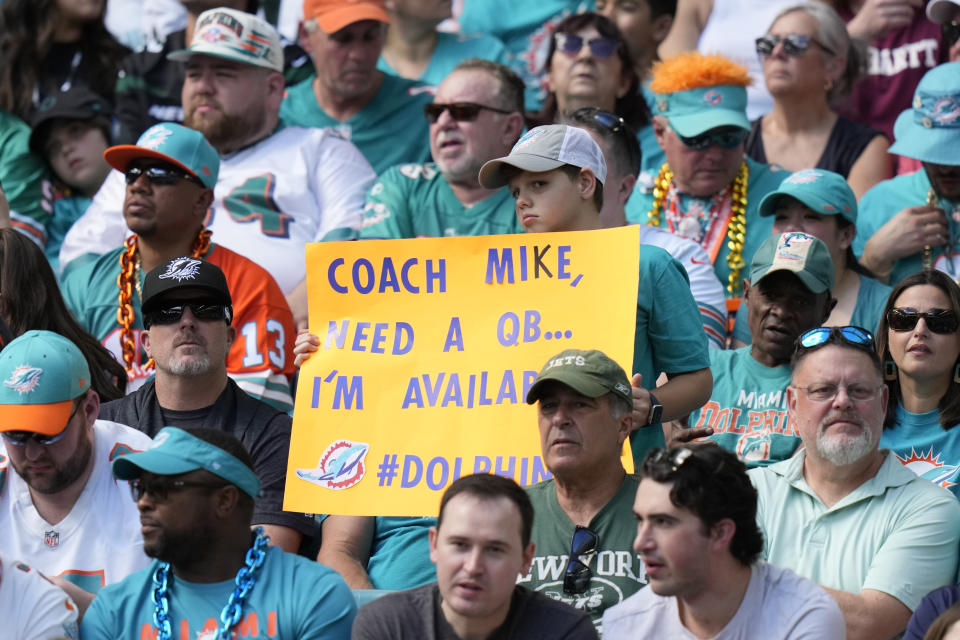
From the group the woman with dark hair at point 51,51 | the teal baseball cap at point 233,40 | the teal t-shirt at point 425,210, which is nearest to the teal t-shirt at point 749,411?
the teal t-shirt at point 425,210

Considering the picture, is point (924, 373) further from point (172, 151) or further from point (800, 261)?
point (172, 151)

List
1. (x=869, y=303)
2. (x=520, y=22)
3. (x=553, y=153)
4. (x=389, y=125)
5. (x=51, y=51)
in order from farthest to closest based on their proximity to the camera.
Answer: (x=520, y=22) → (x=51, y=51) → (x=389, y=125) → (x=869, y=303) → (x=553, y=153)

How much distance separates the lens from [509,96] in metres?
7.73

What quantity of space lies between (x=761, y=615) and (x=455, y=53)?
5685mm

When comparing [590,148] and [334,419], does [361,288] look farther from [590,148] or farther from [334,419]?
[590,148]

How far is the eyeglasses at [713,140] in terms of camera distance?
25.1 ft

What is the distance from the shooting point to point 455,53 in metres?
9.59

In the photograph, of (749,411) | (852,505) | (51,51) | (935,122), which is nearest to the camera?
(852,505)

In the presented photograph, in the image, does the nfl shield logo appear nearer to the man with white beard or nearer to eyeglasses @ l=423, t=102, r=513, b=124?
the man with white beard

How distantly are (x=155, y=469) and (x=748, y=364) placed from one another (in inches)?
107

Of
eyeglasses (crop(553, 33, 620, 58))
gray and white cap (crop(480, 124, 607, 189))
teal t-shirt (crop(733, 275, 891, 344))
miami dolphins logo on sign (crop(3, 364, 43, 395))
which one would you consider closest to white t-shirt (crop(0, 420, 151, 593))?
miami dolphins logo on sign (crop(3, 364, 43, 395))

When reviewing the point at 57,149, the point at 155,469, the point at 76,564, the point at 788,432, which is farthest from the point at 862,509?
the point at 57,149

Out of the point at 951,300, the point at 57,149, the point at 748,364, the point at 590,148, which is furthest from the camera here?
the point at 57,149

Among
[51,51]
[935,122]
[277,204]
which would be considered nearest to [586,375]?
[935,122]
